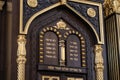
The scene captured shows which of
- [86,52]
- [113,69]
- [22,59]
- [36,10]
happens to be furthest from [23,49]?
[113,69]

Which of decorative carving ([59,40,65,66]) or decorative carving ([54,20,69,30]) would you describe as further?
decorative carving ([54,20,69,30])

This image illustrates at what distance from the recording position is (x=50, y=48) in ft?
12.3

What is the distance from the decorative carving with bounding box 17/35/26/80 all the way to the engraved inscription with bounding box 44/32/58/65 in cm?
26

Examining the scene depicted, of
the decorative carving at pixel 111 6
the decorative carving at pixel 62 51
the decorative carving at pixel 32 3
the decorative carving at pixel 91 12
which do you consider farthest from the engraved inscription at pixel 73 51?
the decorative carving at pixel 111 6

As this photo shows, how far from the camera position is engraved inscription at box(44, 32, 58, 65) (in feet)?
12.1

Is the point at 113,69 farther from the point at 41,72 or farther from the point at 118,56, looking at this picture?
the point at 41,72

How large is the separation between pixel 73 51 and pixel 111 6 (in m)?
1.14

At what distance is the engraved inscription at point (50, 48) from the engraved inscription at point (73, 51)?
0.15 metres

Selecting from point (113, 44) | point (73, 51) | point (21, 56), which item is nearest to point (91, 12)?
point (73, 51)

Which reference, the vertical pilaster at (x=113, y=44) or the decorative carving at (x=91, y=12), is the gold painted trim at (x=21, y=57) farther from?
the vertical pilaster at (x=113, y=44)

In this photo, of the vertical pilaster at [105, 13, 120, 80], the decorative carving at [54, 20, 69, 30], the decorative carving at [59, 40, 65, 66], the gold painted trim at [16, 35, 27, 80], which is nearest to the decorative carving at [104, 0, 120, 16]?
the vertical pilaster at [105, 13, 120, 80]

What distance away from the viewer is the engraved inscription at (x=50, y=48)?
3697mm

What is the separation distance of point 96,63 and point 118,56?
1.93 feet

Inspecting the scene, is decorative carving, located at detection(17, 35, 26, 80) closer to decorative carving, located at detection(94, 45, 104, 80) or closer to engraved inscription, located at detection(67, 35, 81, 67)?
engraved inscription, located at detection(67, 35, 81, 67)
